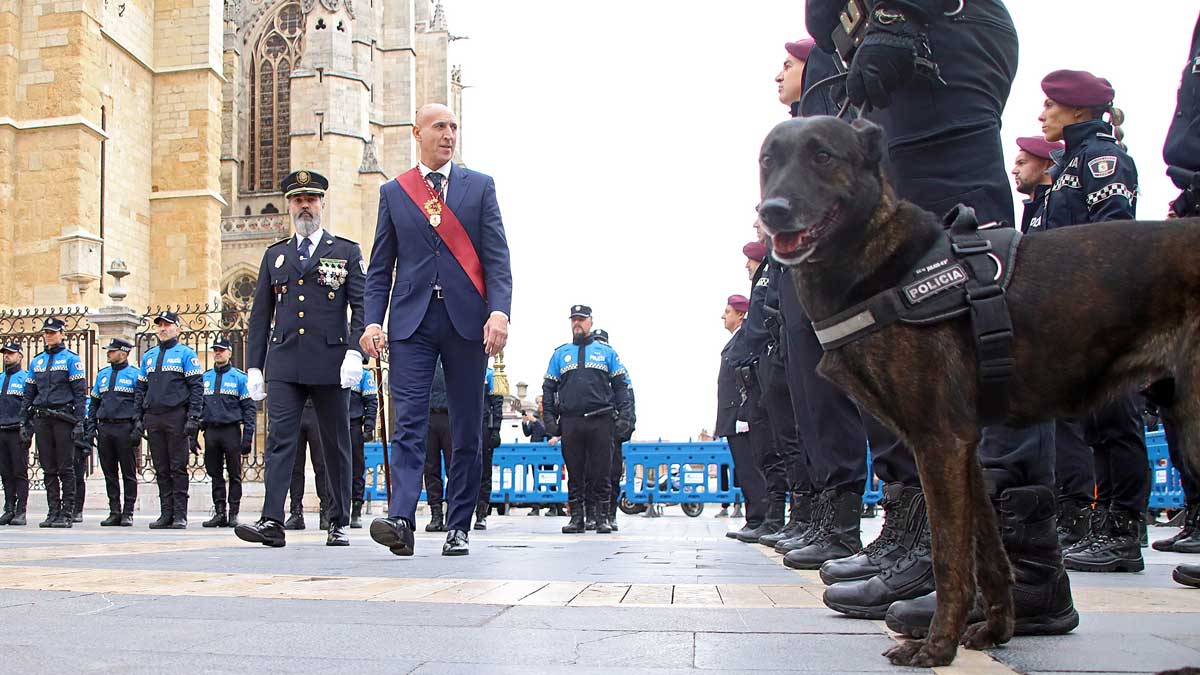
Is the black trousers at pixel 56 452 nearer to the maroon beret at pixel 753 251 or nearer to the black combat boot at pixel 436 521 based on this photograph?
the black combat boot at pixel 436 521

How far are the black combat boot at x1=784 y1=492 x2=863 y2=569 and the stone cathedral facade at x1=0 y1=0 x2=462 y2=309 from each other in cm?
2546

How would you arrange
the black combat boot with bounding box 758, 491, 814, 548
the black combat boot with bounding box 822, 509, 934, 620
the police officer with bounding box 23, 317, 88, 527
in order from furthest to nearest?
the police officer with bounding box 23, 317, 88, 527
the black combat boot with bounding box 758, 491, 814, 548
the black combat boot with bounding box 822, 509, 934, 620

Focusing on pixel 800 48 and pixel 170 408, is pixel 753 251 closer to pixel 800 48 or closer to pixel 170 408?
pixel 800 48

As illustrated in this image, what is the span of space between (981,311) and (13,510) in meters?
13.4

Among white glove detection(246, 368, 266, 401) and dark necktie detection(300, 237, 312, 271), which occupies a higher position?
dark necktie detection(300, 237, 312, 271)

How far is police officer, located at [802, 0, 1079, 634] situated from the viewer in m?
3.12

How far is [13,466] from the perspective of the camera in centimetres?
1349

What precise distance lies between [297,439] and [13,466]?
7577 millimetres

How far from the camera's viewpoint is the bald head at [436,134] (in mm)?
6609

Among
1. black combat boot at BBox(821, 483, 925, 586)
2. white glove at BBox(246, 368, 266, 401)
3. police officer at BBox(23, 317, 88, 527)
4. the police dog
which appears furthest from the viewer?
police officer at BBox(23, 317, 88, 527)

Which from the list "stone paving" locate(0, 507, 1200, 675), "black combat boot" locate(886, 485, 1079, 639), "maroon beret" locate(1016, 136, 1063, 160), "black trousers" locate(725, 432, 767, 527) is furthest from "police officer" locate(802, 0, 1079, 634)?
"black trousers" locate(725, 432, 767, 527)

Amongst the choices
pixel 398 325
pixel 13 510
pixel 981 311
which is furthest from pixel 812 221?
pixel 13 510

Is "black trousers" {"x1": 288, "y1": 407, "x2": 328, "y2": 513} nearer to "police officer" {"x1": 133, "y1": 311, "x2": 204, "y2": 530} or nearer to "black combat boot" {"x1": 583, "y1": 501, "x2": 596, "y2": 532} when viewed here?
"police officer" {"x1": 133, "y1": 311, "x2": 204, "y2": 530}

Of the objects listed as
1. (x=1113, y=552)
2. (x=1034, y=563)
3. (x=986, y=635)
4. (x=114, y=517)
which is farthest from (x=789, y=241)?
(x=114, y=517)
